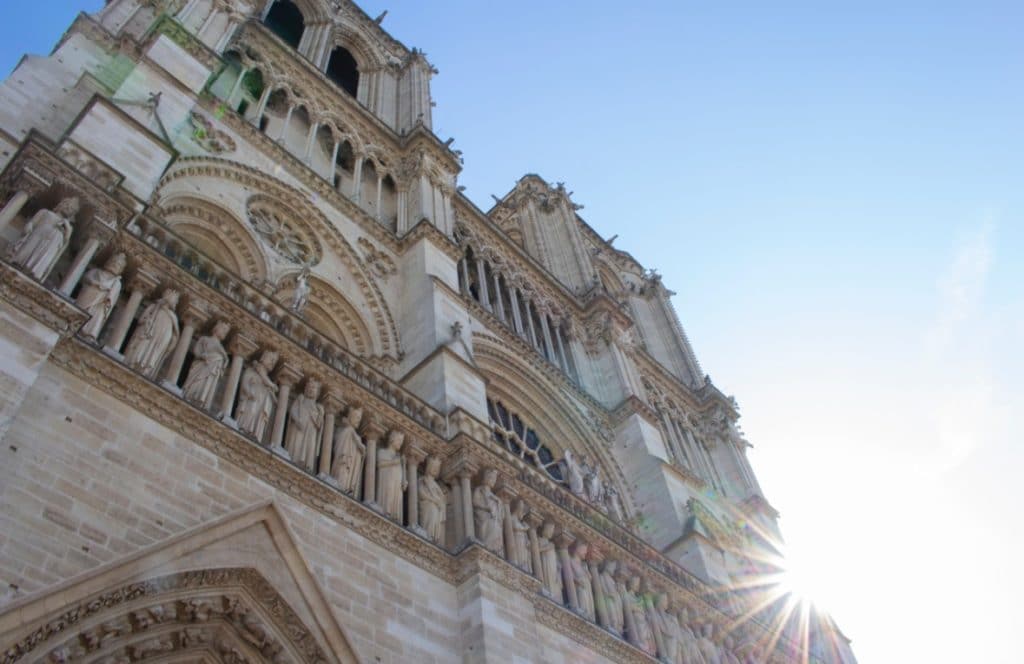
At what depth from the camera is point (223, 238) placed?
40.1 ft

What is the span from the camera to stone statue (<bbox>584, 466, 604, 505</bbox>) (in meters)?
14.5

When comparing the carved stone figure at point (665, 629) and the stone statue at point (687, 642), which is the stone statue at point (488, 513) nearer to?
the carved stone figure at point (665, 629)

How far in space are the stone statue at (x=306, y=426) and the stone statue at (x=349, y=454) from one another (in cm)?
25

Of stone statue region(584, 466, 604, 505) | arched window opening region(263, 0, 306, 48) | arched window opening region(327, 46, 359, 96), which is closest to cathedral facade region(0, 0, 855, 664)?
stone statue region(584, 466, 604, 505)

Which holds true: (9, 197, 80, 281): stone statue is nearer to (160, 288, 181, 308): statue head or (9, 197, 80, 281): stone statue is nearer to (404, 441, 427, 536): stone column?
(160, 288, 181, 308): statue head

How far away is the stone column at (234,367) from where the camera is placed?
315 inches

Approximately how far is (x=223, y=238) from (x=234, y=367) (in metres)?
4.24

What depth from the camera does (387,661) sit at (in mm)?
7258

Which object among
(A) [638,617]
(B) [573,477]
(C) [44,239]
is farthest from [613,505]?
(C) [44,239]

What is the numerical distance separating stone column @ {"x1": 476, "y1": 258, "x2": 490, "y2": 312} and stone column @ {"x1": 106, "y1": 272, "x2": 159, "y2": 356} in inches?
379

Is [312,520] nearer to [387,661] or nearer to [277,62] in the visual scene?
Result: [387,661]

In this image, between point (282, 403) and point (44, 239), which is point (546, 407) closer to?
point (282, 403)

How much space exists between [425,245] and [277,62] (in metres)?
4.75

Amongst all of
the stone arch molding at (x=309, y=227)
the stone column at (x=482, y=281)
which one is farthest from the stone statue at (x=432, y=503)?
the stone column at (x=482, y=281)
